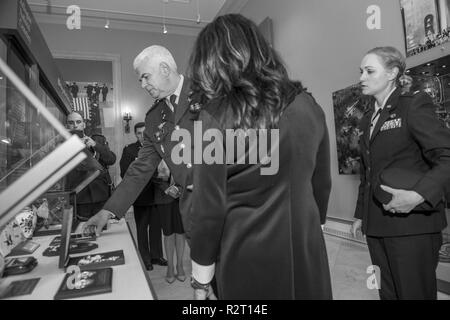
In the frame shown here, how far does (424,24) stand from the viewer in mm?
2891

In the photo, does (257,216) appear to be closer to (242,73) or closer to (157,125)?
(242,73)

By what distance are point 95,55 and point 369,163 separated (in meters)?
6.88

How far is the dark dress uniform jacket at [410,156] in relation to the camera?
1.37 meters

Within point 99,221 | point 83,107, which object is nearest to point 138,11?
point 83,107

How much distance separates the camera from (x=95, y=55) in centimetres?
709

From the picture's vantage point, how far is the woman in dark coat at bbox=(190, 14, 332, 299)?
0.94 metres

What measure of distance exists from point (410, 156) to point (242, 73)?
979mm

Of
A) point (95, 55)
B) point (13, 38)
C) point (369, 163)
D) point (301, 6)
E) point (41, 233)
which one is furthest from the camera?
point (95, 55)

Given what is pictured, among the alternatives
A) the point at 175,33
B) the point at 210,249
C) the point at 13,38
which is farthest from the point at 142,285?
the point at 175,33

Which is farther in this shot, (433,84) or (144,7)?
(144,7)

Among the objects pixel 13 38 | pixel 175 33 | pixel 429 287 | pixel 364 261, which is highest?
pixel 175 33

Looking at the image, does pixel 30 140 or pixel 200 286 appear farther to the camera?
pixel 30 140

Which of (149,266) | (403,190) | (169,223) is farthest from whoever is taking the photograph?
(149,266)

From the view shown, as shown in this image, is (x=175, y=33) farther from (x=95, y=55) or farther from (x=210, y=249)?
(x=210, y=249)
